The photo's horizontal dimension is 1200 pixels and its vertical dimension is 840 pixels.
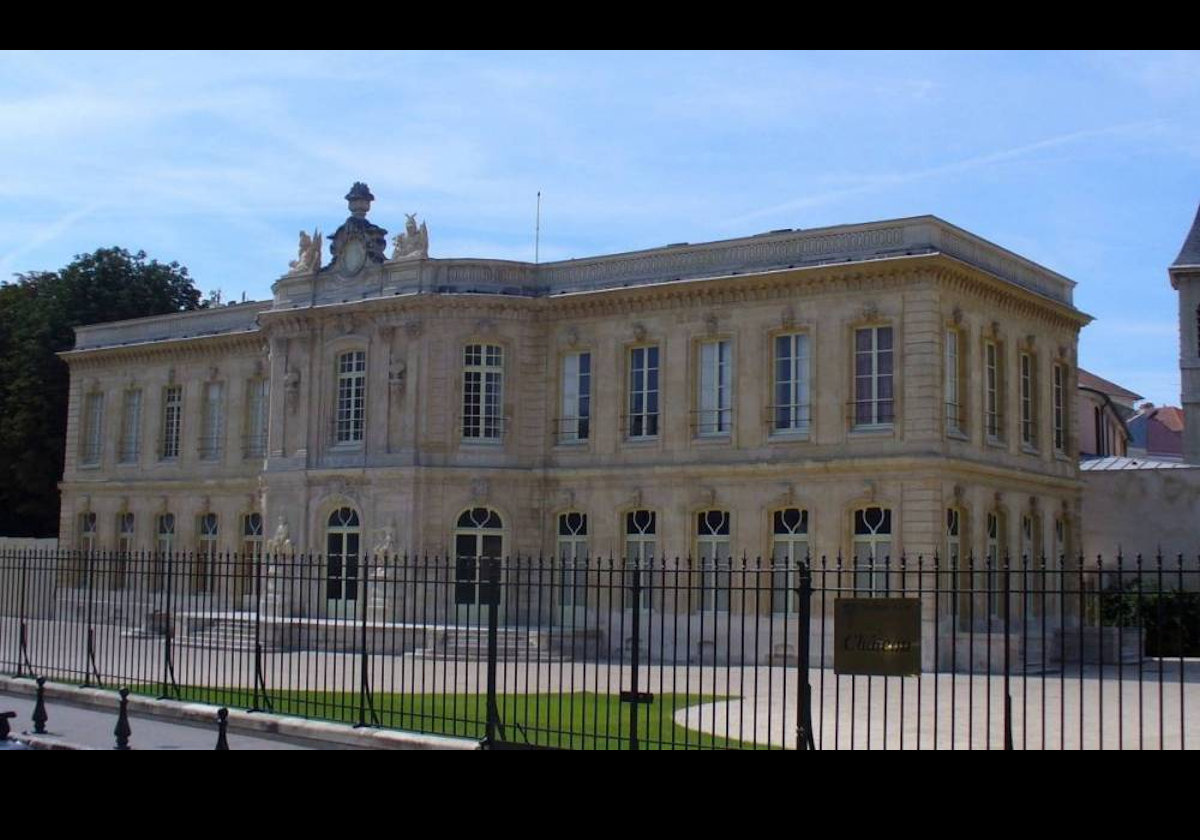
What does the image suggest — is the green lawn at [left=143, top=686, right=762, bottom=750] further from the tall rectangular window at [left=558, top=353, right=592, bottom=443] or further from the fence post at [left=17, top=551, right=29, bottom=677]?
the tall rectangular window at [left=558, top=353, right=592, bottom=443]

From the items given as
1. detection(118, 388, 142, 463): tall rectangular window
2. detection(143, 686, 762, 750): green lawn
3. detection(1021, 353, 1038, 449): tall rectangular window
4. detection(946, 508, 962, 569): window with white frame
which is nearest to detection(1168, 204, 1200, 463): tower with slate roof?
detection(1021, 353, 1038, 449): tall rectangular window

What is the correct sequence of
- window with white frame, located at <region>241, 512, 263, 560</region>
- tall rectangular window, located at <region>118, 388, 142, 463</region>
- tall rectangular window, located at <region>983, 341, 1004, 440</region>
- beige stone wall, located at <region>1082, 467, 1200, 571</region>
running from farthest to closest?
tall rectangular window, located at <region>118, 388, 142, 463</region> → window with white frame, located at <region>241, 512, 263, 560</region> → beige stone wall, located at <region>1082, 467, 1200, 571</region> → tall rectangular window, located at <region>983, 341, 1004, 440</region>

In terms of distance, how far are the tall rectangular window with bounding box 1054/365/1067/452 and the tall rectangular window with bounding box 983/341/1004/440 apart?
3.18 metres

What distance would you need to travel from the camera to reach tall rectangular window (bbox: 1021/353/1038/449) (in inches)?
1219

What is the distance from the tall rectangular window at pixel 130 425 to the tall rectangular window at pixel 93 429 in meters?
0.87

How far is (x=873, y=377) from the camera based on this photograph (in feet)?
91.5

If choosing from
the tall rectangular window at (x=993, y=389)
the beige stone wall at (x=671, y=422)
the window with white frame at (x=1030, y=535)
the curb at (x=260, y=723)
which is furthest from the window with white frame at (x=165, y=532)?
the window with white frame at (x=1030, y=535)

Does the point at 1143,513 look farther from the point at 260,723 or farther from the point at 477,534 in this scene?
the point at 260,723

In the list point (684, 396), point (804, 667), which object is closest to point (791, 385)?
point (684, 396)

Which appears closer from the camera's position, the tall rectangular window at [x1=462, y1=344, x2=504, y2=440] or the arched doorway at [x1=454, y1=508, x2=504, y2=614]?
the arched doorway at [x1=454, y1=508, x2=504, y2=614]

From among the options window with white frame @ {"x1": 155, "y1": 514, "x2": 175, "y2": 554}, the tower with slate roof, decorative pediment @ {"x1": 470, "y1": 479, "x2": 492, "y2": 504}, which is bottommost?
window with white frame @ {"x1": 155, "y1": 514, "x2": 175, "y2": 554}

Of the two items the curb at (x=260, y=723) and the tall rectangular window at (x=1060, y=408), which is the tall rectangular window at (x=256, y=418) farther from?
the tall rectangular window at (x=1060, y=408)

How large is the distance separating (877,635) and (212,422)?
3107cm
